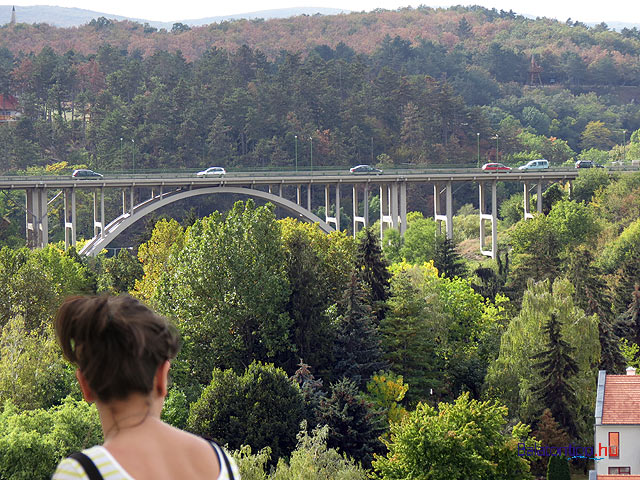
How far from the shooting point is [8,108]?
338ft

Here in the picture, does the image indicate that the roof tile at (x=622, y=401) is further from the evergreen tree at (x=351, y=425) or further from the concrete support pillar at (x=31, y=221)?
the concrete support pillar at (x=31, y=221)

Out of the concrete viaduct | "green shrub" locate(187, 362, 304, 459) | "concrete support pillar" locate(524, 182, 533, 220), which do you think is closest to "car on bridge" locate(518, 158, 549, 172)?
the concrete viaduct

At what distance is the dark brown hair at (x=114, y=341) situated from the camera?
113 inches

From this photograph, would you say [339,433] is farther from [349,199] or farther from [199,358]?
[349,199]

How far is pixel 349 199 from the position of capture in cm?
9362

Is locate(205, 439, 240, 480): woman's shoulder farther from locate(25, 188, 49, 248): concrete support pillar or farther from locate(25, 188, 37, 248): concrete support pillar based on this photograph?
locate(25, 188, 37, 248): concrete support pillar

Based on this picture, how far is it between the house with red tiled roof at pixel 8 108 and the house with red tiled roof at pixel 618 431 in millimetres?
77602

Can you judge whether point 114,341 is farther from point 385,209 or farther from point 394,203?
point 385,209

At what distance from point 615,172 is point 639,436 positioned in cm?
4891

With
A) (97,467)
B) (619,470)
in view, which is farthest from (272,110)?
(97,467)

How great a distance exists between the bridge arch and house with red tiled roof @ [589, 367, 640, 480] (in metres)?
29.9

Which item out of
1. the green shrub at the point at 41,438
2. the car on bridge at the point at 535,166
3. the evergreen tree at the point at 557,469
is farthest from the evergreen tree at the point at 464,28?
the green shrub at the point at 41,438

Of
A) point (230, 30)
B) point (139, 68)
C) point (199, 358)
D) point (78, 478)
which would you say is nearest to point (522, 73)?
point (230, 30)

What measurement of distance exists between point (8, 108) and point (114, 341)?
104234 millimetres
